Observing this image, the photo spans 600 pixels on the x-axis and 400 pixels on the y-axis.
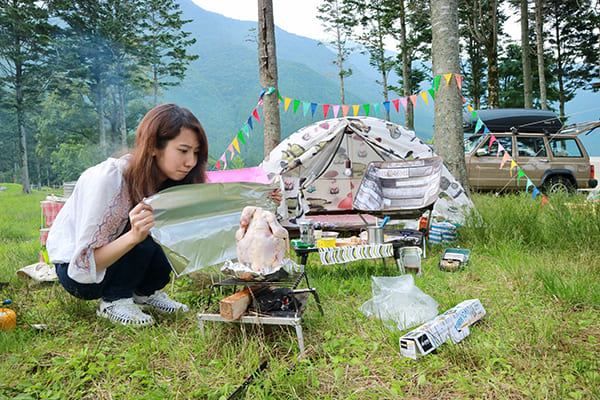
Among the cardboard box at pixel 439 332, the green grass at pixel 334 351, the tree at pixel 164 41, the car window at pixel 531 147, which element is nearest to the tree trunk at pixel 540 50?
the car window at pixel 531 147

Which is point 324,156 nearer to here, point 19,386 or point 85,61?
point 19,386

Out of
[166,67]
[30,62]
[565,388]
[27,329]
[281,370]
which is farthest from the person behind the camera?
[166,67]

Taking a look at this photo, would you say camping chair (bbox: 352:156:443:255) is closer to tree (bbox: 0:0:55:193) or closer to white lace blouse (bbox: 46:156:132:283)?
white lace blouse (bbox: 46:156:132:283)

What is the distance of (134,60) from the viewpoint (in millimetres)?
23156

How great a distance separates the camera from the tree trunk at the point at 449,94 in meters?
4.95

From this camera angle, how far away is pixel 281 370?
1627 millimetres

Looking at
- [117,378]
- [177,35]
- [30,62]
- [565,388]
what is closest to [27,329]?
[117,378]

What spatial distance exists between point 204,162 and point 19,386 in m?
1.40

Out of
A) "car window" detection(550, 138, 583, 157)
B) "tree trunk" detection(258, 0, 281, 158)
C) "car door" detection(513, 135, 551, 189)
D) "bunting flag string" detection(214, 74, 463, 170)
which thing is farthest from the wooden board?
"car window" detection(550, 138, 583, 157)

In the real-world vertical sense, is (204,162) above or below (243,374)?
above

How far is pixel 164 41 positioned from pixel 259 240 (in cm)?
2601

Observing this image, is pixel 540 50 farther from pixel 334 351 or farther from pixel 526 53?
pixel 334 351

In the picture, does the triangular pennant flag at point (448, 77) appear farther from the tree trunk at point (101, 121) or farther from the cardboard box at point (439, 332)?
the tree trunk at point (101, 121)

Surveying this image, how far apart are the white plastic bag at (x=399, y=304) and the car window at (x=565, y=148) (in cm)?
743
